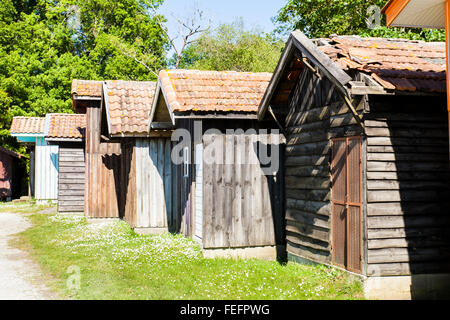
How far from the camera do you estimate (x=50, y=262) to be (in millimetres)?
11758

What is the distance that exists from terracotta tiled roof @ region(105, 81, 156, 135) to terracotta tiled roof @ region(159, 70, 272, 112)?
281cm

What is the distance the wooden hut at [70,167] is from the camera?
74.7 ft

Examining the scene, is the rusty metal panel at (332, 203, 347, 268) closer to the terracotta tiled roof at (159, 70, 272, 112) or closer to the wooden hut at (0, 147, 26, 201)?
the terracotta tiled roof at (159, 70, 272, 112)

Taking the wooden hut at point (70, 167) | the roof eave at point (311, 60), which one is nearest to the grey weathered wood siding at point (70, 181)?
the wooden hut at point (70, 167)

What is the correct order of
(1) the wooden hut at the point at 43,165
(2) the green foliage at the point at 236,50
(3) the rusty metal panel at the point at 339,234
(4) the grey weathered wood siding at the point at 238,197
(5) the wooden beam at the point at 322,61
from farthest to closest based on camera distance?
(2) the green foliage at the point at 236,50, (1) the wooden hut at the point at 43,165, (4) the grey weathered wood siding at the point at 238,197, (3) the rusty metal panel at the point at 339,234, (5) the wooden beam at the point at 322,61

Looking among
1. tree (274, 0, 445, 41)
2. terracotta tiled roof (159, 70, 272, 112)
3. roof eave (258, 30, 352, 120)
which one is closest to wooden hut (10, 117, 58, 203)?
tree (274, 0, 445, 41)

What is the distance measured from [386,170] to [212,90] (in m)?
5.65

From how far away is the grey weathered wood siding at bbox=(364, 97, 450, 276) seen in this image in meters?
8.48

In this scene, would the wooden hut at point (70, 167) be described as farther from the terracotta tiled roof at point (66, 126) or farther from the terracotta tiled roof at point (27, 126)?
the terracotta tiled roof at point (27, 126)

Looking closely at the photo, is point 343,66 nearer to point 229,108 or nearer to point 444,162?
point 444,162

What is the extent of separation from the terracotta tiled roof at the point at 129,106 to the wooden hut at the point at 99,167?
1907 mm

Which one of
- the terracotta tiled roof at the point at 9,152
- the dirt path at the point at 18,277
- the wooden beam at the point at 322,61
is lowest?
the dirt path at the point at 18,277

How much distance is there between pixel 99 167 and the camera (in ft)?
63.4

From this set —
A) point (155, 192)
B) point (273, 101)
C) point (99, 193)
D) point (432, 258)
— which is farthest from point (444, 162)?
point (99, 193)
